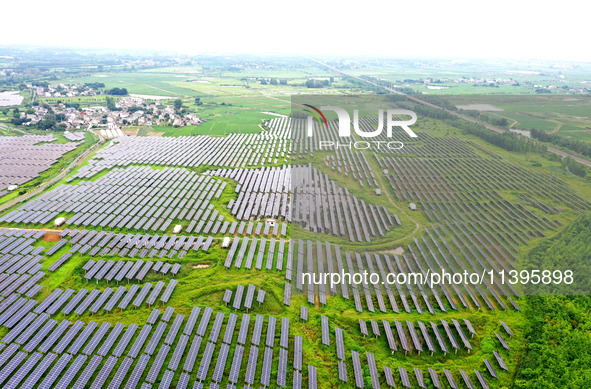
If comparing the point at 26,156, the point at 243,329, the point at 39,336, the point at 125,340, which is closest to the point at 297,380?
the point at 243,329

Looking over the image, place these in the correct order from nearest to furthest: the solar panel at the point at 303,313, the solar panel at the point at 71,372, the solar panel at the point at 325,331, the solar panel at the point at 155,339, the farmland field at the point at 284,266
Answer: the solar panel at the point at 71,372
the farmland field at the point at 284,266
the solar panel at the point at 155,339
the solar panel at the point at 325,331
the solar panel at the point at 303,313

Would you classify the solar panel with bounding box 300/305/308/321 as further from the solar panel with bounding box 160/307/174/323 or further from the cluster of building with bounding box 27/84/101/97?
the cluster of building with bounding box 27/84/101/97

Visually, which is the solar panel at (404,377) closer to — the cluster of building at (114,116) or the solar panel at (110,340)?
the solar panel at (110,340)

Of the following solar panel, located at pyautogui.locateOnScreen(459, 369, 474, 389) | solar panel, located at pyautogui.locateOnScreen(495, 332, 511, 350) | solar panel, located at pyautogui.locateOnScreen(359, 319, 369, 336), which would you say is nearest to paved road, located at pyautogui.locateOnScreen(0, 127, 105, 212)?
solar panel, located at pyautogui.locateOnScreen(359, 319, 369, 336)

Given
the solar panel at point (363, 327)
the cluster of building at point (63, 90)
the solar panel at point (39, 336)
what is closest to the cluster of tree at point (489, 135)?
the solar panel at point (363, 327)

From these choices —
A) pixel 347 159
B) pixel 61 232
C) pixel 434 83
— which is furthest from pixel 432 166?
pixel 434 83

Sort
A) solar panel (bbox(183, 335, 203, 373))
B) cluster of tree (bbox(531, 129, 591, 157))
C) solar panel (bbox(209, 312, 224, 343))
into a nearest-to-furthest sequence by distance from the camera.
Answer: solar panel (bbox(183, 335, 203, 373)) < solar panel (bbox(209, 312, 224, 343)) < cluster of tree (bbox(531, 129, 591, 157))
